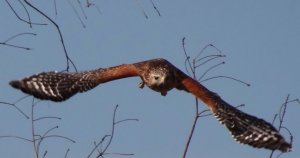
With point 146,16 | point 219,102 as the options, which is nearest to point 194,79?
point 219,102

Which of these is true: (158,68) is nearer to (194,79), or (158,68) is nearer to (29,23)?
(194,79)

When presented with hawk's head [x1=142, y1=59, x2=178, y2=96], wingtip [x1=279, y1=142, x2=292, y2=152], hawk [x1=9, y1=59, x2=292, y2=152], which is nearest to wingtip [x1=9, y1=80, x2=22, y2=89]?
hawk [x1=9, y1=59, x2=292, y2=152]

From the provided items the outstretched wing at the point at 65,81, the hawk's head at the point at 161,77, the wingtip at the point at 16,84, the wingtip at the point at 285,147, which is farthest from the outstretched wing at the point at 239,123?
the wingtip at the point at 16,84

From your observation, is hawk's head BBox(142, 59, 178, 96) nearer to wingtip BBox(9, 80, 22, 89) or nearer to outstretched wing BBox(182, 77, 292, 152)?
outstretched wing BBox(182, 77, 292, 152)

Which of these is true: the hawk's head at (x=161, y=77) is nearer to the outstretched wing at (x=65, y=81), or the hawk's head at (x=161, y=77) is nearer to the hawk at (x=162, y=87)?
the hawk at (x=162, y=87)

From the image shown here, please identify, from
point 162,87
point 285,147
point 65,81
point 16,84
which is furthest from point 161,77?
point 285,147

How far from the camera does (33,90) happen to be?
→ 4.83m

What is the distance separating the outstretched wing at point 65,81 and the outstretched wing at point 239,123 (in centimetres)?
77

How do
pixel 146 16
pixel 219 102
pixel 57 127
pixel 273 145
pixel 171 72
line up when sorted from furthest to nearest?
pixel 171 72, pixel 219 102, pixel 57 127, pixel 273 145, pixel 146 16

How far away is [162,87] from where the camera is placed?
222 inches

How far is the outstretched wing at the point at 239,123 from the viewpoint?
4.59 metres

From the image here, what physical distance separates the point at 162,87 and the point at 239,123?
97 centimetres

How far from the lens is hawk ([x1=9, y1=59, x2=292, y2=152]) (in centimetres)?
471

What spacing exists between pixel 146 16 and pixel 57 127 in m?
1.51
